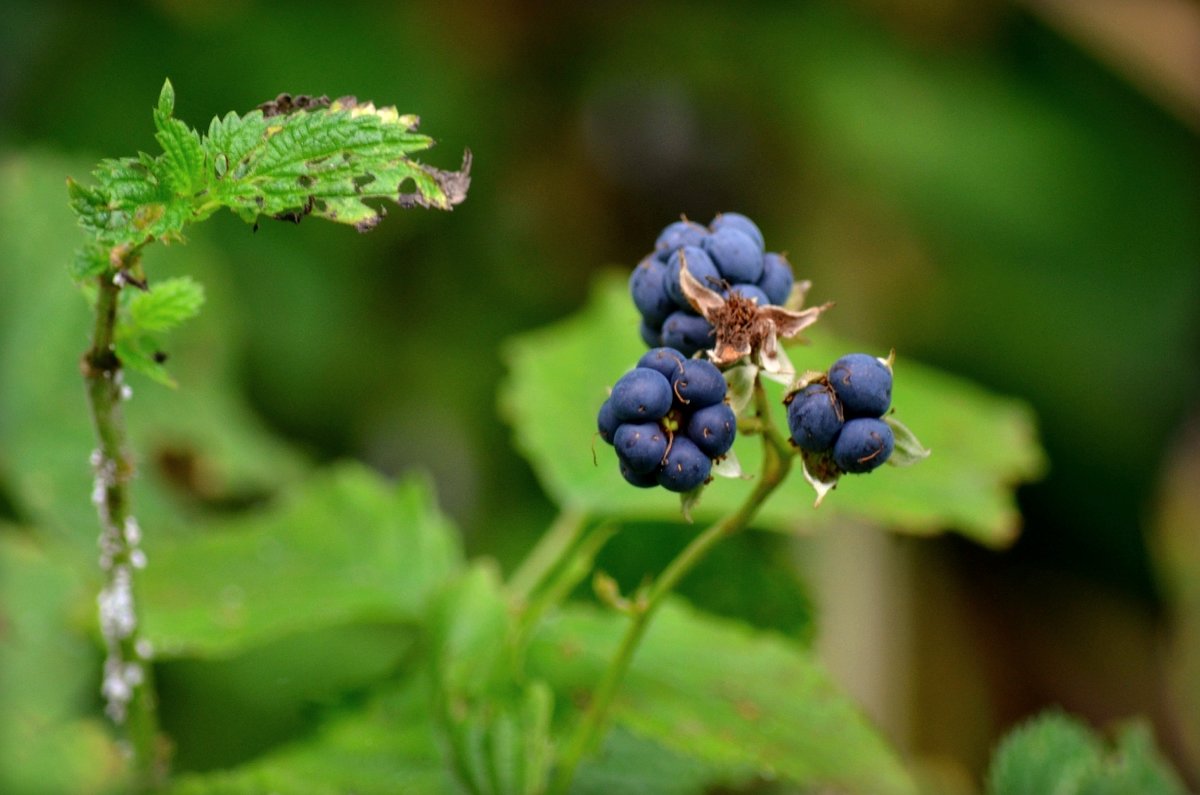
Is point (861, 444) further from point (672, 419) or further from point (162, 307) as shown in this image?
point (162, 307)

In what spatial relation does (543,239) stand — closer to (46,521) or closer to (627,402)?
(46,521)

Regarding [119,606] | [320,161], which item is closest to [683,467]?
[320,161]

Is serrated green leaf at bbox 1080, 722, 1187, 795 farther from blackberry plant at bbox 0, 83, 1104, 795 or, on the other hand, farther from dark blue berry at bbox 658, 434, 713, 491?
dark blue berry at bbox 658, 434, 713, 491

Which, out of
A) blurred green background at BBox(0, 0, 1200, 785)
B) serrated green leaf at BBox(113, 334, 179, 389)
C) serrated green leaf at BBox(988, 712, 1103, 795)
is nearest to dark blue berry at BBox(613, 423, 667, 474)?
serrated green leaf at BBox(113, 334, 179, 389)

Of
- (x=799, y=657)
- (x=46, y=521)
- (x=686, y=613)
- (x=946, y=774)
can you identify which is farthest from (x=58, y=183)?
(x=946, y=774)

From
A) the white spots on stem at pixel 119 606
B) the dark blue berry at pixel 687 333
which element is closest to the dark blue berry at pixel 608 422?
the dark blue berry at pixel 687 333

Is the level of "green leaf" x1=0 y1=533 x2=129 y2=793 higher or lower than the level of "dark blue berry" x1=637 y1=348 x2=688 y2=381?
lower
